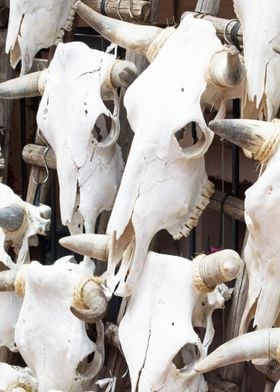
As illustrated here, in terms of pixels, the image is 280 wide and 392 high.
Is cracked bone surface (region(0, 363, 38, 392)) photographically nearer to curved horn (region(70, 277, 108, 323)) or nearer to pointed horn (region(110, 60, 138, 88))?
curved horn (region(70, 277, 108, 323))

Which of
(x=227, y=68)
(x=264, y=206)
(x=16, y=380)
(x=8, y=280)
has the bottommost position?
(x=16, y=380)

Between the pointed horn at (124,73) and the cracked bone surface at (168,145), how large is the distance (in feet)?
0.22

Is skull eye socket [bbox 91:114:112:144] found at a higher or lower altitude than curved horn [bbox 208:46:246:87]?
lower

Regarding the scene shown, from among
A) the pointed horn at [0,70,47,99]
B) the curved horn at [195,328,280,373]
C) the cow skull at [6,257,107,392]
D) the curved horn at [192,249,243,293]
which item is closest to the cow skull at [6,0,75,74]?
the pointed horn at [0,70,47,99]

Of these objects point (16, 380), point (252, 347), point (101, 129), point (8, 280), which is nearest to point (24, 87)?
point (101, 129)

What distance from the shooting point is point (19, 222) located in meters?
1.19

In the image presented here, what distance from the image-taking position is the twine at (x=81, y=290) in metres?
1.03

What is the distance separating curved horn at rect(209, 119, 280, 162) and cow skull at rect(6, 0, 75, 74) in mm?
442

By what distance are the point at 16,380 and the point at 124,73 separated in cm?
38

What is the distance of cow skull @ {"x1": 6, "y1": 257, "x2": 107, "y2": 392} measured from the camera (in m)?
1.08

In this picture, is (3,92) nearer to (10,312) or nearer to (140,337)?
(10,312)

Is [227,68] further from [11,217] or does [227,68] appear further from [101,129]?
[11,217]

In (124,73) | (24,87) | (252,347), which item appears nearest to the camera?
(252,347)

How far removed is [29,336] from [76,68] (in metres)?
0.31
